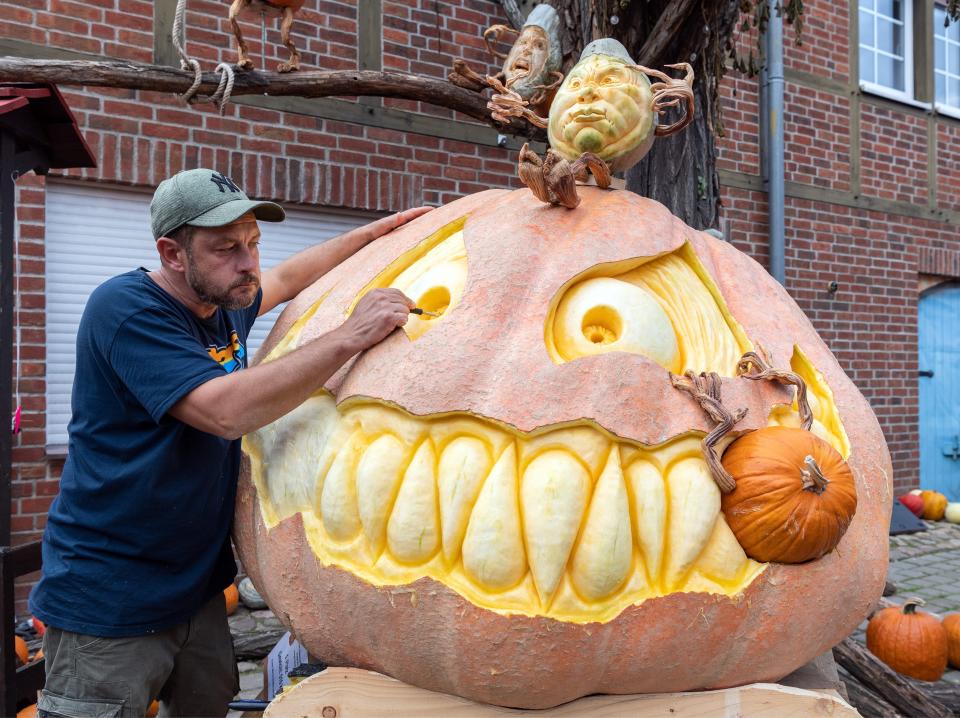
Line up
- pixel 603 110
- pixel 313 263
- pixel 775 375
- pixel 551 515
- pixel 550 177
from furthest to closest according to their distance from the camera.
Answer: pixel 313 263 → pixel 603 110 → pixel 550 177 → pixel 775 375 → pixel 551 515

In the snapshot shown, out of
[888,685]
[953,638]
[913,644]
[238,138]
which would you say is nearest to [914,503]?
[953,638]

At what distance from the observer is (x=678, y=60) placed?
3.62 meters

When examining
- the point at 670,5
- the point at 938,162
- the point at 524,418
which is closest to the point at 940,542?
the point at 938,162

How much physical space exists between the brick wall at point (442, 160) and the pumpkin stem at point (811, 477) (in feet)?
13.1

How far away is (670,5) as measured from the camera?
11.1 feet

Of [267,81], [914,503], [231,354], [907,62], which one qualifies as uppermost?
[907,62]

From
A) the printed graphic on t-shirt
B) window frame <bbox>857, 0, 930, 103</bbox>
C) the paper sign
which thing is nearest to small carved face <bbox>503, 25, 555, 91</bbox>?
the printed graphic on t-shirt

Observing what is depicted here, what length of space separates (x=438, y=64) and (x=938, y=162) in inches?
228

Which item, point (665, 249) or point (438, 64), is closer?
point (665, 249)

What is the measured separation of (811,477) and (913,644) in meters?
2.83

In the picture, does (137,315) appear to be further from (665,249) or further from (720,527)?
(720,527)

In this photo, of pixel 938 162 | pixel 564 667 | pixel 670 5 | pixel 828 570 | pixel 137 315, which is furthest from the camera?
pixel 938 162

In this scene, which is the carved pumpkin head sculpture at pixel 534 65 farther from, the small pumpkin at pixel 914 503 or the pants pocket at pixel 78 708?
the small pumpkin at pixel 914 503

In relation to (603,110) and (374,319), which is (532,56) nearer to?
(603,110)
